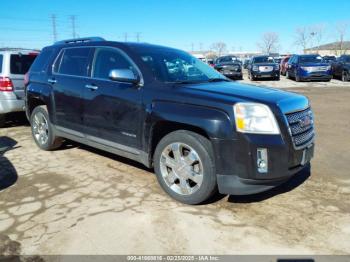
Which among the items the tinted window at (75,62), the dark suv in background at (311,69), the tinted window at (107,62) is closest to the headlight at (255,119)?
the tinted window at (107,62)

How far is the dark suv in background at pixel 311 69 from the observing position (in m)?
20.9

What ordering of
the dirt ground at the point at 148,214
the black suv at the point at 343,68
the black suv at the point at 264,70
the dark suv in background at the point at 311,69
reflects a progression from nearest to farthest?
the dirt ground at the point at 148,214
the dark suv in background at the point at 311,69
the black suv at the point at 343,68
the black suv at the point at 264,70

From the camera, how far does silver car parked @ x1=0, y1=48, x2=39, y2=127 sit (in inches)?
320

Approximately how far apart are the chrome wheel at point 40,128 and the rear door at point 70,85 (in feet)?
1.86

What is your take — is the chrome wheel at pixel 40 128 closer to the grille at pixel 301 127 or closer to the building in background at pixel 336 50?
the grille at pixel 301 127

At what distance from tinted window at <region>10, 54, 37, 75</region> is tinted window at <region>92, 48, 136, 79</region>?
404cm

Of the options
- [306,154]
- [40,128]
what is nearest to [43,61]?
[40,128]

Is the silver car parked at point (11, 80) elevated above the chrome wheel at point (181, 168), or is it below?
above

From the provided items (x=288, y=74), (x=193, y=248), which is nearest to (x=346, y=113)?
(x=193, y=248)

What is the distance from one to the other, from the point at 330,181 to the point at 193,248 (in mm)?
2545

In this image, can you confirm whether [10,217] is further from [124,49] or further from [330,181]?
[330,181]

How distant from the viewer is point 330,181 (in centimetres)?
487

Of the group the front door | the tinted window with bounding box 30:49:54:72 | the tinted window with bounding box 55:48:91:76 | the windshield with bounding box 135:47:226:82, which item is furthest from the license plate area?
the tinted window with bounding box 30:49:54:72

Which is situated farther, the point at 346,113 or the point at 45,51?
the point at 346,113
